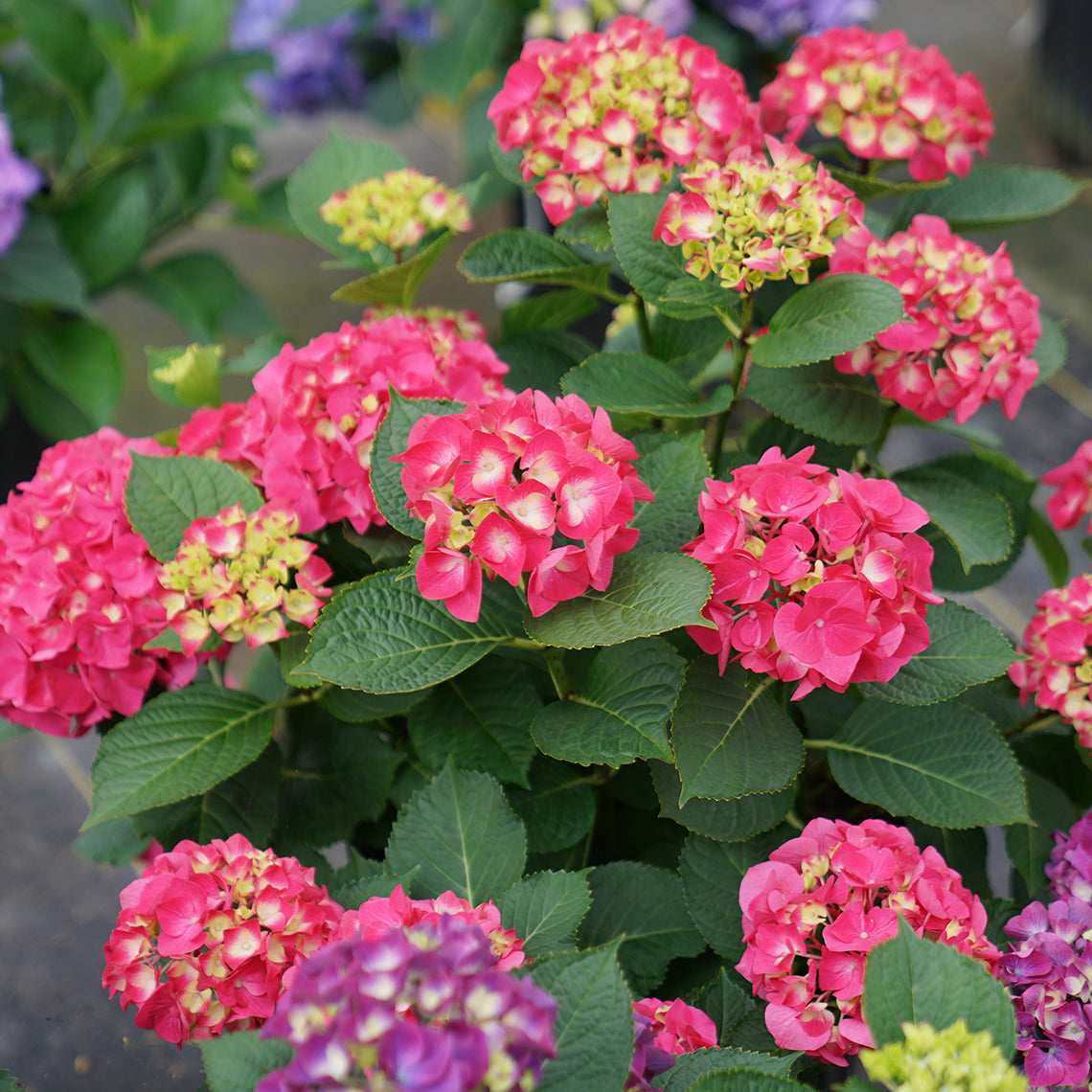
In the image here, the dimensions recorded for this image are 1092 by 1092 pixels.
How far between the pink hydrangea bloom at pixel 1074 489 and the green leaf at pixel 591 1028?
52 centimetres

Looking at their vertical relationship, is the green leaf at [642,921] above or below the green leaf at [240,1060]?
below

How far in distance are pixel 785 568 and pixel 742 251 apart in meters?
0.21

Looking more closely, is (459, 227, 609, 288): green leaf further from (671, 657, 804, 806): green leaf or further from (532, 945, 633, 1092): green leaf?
(532, 945, 633, 1092): green leaf

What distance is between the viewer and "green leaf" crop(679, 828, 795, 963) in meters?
0.64

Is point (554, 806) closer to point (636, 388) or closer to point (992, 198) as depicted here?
point (636, 388)

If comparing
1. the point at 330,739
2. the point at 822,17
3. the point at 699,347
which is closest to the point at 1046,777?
the point at 699,347

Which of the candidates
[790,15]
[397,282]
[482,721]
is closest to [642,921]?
[482,721]

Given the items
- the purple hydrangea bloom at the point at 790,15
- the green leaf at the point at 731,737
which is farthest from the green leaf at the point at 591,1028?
the purple hydrangea bloom at the point at 790,15

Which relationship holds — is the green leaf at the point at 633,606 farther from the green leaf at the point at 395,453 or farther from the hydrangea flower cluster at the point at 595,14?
the hydrangea flower cluster at the point at 595,14

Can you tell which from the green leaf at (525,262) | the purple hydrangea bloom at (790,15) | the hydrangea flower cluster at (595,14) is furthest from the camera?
the purple hydrangea bloom at (790,15)

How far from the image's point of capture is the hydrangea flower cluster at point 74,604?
0.68 meters

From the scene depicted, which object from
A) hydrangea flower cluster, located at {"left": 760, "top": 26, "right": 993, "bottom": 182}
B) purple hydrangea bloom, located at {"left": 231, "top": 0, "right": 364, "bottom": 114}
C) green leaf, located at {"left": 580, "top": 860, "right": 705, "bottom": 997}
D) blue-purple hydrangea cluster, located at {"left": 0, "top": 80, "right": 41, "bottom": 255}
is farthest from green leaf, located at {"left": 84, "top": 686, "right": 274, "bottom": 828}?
purple hydrangea bloom, located at {"left": 231, "top": 0, "right": 364, "bottom": 114}

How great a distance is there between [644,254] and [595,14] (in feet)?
3.76

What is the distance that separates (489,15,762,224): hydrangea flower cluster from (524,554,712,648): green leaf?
303mm
